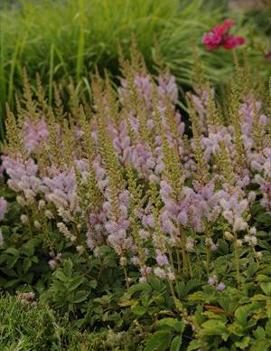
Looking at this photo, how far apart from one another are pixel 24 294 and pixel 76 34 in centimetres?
309

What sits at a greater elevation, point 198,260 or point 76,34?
point 76,34

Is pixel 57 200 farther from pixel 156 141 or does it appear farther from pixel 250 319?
pixel 250 319

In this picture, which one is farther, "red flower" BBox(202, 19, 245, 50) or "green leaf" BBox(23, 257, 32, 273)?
"red flower" BBox(202, 19, 245, 50)

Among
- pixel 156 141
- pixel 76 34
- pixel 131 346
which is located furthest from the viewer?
A: pixel 76 34

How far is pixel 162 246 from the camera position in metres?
3.36

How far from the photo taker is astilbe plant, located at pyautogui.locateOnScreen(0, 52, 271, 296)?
339cm

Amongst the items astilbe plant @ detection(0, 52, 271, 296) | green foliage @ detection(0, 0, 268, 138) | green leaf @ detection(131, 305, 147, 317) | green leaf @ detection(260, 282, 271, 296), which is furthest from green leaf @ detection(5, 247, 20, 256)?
green foliage @ detection(0, 0, 268, 138)

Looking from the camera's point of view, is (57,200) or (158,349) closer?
(158,349)

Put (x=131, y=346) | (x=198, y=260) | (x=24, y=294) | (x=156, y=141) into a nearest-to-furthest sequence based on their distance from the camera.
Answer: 1. (x=131, y=346)
2. (x=198, y=260)
3. (x=24, y=294)
4. (x=156, y=141)

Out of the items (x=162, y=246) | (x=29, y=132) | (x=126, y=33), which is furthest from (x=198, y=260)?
(x=126, y=33)

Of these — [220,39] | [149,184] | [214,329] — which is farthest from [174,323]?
[220,39]

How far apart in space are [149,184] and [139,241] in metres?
0.24

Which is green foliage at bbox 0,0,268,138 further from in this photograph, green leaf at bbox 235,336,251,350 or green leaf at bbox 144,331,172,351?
green leaf at bbox 235,336,251,350

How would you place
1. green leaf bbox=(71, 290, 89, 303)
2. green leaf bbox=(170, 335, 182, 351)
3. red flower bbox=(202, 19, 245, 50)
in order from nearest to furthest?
green leaf bbox=(170, 335, 182, 351) → green leaf bbox=(71, 290, 89, 303) → red flower bbox=(202, 19, 245, 50)
